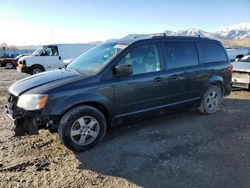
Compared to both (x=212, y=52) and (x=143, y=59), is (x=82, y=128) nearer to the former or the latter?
(x=143, y=59)

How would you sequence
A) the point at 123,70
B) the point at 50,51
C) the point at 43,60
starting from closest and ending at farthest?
the point at 123,70, the point at 43,60, the point at 50,51

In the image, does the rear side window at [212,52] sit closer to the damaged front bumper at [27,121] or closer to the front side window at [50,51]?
the damaged front bumper at [27,121]

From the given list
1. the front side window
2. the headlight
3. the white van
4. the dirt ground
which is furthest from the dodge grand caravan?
the front side window

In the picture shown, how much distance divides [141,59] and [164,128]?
1.52 metres

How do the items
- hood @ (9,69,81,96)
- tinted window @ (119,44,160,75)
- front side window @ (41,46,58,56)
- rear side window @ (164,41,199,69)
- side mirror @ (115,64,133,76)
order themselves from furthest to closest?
front side window @ (41,46,58,56)
rear side window @ (164,41,199,69)
tinted window @ (119,44,160,75)
side mirror @ (115,64,133,76)
hood @ (9,69,81,96)

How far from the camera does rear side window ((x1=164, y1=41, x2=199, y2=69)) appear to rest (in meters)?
5.71

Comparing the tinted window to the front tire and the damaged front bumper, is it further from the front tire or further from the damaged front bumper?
the damaged front bumper

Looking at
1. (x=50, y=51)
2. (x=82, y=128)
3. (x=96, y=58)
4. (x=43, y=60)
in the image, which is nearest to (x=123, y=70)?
(x=96, y=58)

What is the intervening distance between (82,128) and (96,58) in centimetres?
147

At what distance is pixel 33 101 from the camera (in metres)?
4.24

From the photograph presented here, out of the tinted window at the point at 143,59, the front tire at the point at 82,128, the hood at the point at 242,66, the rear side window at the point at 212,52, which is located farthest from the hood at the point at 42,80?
the hood at the point at 242,66

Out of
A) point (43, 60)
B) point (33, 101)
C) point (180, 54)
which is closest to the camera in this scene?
point (33, 101)

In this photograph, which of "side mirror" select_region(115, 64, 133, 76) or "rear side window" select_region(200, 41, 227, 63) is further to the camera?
"rear side window" select_region(200, 41, 227, 63)

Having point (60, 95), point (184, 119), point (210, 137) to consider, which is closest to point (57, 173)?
point (60, 95)
